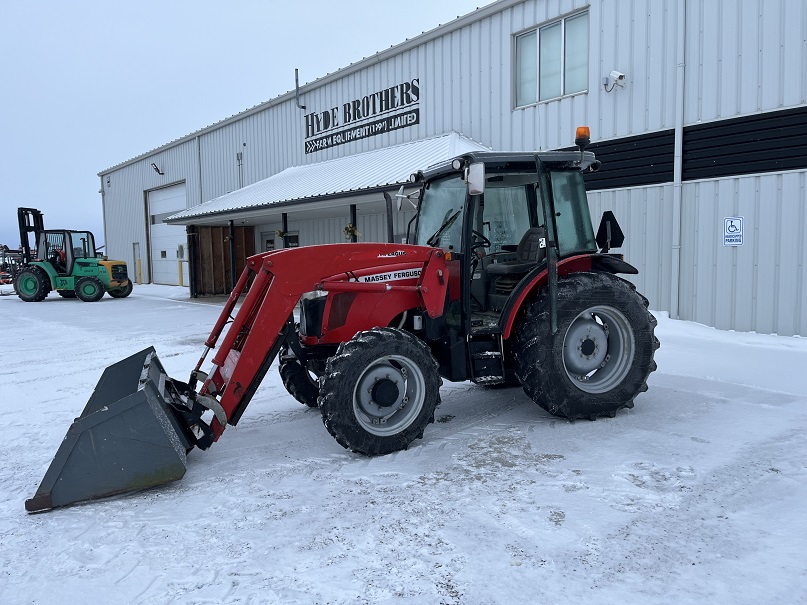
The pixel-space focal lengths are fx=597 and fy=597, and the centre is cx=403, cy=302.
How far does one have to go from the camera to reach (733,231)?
355 inches

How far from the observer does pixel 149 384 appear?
13.0 ft

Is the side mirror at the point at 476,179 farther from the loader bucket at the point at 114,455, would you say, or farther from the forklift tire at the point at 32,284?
the forklift tire at the point at 32,284

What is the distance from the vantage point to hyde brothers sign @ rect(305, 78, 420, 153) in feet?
48.6

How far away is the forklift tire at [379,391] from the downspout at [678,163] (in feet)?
22.6

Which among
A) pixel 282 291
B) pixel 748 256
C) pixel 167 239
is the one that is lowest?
pixel 282 291

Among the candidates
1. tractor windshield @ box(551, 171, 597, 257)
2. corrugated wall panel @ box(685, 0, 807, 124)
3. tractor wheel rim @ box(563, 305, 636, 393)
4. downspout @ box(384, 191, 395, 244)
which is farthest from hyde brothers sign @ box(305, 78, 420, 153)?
tractor wheel rim @ box(563, 305, 636, 393)

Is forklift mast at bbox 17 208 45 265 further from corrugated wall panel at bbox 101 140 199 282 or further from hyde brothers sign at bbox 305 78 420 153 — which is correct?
hyde brothers sign at bbox 305 78 420 153

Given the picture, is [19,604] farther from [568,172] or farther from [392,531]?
[568,172]

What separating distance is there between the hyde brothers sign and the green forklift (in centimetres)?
809

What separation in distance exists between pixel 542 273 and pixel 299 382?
2353 millimetres

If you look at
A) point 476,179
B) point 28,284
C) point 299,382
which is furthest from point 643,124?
point 28,284

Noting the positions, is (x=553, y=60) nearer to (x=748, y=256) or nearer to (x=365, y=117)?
(x=748, y=256)

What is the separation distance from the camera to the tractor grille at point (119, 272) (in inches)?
795

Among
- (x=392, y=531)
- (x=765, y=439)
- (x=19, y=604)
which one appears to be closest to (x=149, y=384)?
(x=19, y=604)
